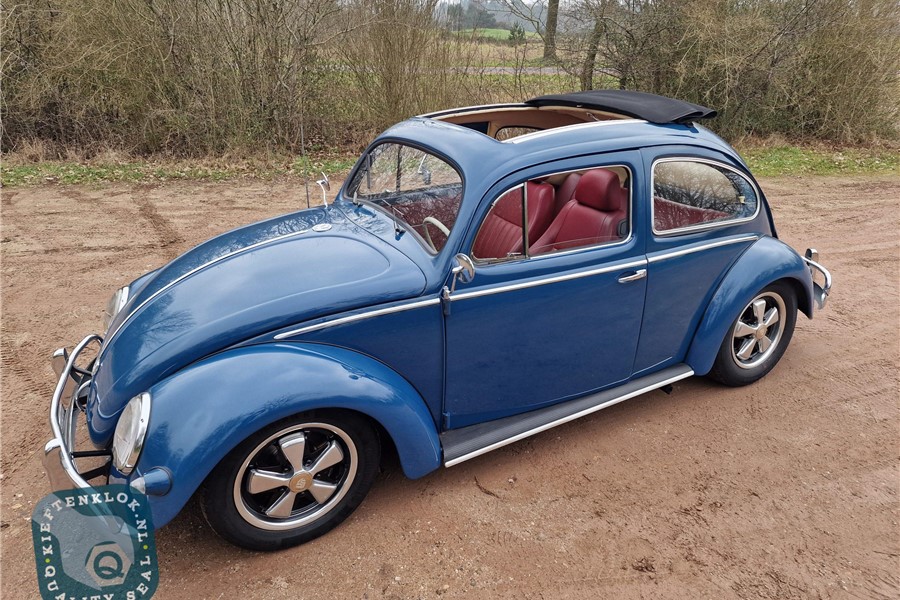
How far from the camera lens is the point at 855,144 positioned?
40.9 feet

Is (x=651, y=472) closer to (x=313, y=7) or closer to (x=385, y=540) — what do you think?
(x=385, y=540)

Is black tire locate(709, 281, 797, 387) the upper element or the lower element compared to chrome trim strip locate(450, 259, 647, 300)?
lower

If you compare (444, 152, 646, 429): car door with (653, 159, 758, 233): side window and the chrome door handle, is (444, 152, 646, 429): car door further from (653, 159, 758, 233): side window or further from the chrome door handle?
(653, 159, 758, 233): side window

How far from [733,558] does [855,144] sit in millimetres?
13063

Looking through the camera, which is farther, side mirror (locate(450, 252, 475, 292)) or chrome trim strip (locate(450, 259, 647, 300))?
chrome trim strip (locate(450, 259, 647, 300))

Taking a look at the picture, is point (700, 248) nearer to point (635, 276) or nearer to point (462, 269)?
point (635, 276)

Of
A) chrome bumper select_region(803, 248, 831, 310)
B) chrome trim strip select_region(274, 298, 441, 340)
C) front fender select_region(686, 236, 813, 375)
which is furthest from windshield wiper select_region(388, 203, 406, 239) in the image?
chrome bumper select_region(803, 248, 831, 310)

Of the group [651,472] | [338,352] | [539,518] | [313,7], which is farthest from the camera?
[313,7]

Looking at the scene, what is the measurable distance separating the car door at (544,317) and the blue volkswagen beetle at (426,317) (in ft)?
0.04

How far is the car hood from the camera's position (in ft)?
8.36

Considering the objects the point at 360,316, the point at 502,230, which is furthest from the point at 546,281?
the point at 360,316

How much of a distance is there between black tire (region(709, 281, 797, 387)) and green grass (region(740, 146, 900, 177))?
7271 millimetres

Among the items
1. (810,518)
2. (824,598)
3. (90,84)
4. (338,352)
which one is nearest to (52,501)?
(338,352)

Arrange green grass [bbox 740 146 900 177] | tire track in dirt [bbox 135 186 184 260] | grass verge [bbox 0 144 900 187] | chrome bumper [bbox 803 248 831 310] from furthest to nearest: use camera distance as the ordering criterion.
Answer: green grass [bbox 740 146 900 177] → grass verge [bbox 0 144 900 187] → tire track in dirt [bbox 135 186 184 260] → chrome bumper [bbox 803 248 831 310]
